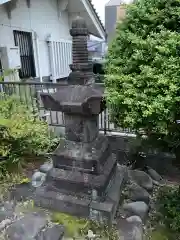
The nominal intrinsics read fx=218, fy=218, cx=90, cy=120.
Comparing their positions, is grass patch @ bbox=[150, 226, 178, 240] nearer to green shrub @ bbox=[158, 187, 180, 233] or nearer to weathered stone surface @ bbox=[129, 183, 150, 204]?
green shrub @ bbox=[158, 187, 180, 233]

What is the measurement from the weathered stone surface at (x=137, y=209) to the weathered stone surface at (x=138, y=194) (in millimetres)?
112

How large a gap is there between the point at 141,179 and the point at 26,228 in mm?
1663

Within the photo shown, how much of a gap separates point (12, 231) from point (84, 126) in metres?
1.34

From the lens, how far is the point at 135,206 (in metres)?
2.54

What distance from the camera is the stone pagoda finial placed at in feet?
7.33

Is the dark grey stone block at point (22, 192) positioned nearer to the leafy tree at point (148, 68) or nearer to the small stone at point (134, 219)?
the small stone at point (134, 219)

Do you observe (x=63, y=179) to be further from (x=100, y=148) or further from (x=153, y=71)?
(x=153, y=71)

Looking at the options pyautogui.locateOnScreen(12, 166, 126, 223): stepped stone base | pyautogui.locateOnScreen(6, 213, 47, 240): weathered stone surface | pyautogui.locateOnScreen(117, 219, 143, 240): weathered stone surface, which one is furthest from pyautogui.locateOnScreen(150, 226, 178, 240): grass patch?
pyautogui.locateOnScreen(6, 213, 47, 240): weathered stone surface

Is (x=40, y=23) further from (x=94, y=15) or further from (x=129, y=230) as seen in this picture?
(x=129, y=230)

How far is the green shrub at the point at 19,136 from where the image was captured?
3.18 metres

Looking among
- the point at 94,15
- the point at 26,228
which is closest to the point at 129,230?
the point at 26,228

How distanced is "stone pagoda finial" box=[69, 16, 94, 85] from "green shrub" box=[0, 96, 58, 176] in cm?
132

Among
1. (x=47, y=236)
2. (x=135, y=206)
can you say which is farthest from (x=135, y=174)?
(x=47, y=236)

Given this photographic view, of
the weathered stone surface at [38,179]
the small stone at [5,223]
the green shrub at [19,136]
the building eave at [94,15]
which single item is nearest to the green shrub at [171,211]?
the weathered stone surface at [38,179]
